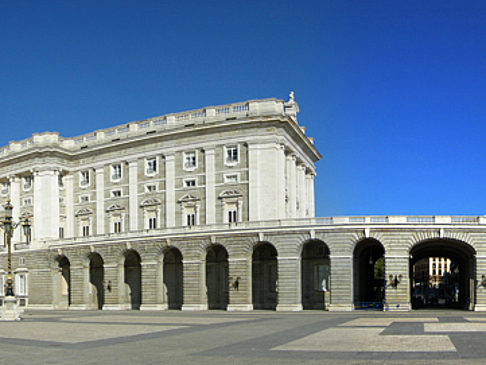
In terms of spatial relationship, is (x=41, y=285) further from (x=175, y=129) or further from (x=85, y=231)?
(x=175, y=129)

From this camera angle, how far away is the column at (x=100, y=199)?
84938 millimetres

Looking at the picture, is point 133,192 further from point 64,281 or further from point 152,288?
point 152,288

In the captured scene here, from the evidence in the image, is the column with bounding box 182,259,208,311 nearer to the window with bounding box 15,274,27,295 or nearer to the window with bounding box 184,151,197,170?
the window with bounding box 184,151,197,170

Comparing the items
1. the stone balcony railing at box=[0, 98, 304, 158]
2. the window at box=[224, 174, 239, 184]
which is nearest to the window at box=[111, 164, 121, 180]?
the stone balcony railing at box=[0, 98, 304, 158]

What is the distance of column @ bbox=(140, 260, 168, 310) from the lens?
69438 millimetres

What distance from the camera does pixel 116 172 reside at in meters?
85.1

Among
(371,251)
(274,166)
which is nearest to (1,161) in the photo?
(274,166)

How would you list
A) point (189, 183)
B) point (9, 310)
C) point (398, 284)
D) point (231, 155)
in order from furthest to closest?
point (189, 183) < point (231, 155) < point (398, 284) < point (9, 310)

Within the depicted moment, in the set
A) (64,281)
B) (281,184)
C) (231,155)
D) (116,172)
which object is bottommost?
(64,281)

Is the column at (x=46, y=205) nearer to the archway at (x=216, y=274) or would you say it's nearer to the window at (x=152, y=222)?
the window at (x=152, y=222)

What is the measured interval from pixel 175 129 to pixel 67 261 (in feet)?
72.5

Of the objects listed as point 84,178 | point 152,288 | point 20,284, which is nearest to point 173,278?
point 152,288

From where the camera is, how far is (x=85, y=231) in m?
87.0

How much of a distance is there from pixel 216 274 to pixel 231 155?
46.8ft
